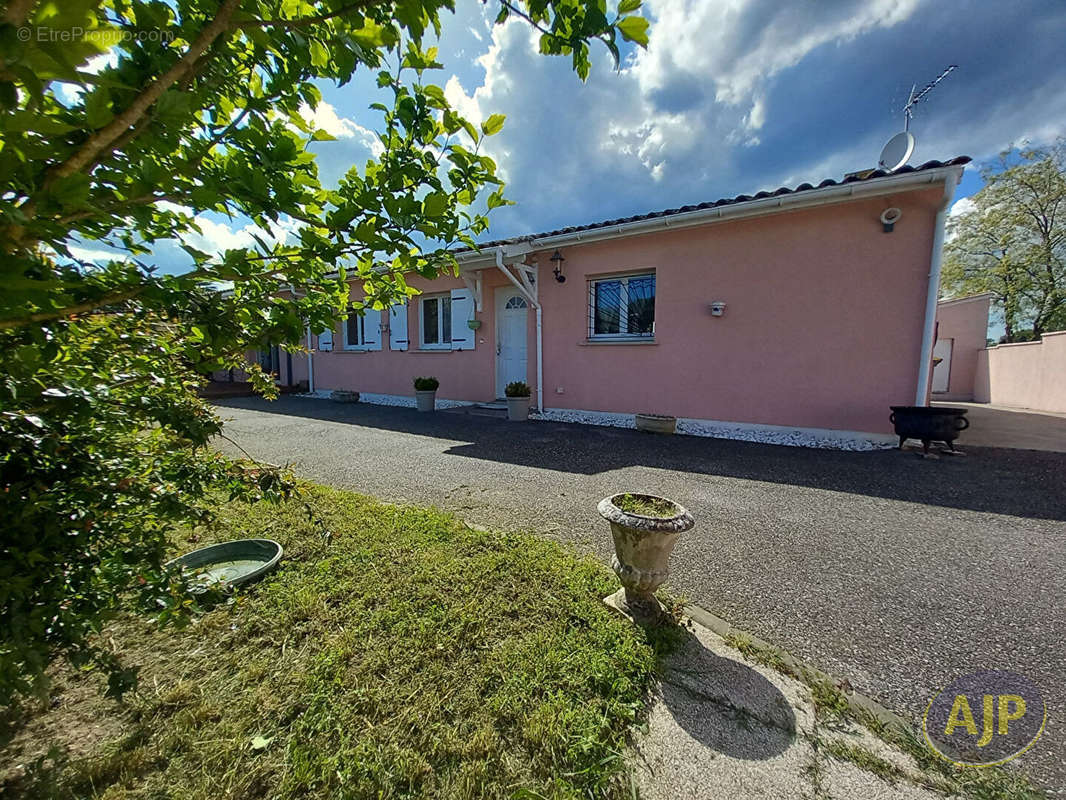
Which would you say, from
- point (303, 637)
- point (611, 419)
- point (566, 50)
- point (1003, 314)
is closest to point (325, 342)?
point (611, 419)

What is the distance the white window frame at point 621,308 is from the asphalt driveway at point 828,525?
6.61ft

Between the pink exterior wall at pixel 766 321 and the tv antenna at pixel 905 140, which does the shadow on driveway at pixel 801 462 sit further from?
the tv antenna at pixel 905 140

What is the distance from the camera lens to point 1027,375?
10992 mm

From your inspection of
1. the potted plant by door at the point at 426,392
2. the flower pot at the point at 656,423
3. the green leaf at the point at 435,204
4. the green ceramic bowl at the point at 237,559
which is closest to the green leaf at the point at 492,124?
the green leaf at the point at 435,204

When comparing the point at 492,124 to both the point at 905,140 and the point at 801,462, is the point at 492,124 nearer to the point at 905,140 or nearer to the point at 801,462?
the point at 801,462

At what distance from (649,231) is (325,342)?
9509 millimetres

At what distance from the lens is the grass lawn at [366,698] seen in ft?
3.97

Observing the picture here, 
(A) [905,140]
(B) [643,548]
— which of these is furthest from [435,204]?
(A) [905,140]

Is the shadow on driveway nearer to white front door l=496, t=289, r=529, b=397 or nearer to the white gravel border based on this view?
the white gravel border

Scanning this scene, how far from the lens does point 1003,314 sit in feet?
62.4

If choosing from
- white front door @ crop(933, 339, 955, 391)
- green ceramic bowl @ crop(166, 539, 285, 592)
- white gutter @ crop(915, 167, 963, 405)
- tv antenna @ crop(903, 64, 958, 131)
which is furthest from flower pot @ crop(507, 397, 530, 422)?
white front door @ crop(933, 339, 955, 391)

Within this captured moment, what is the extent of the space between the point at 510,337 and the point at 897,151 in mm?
6805

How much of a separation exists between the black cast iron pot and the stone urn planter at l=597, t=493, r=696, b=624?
5.02 m

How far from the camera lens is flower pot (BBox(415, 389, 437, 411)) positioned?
356 inches
